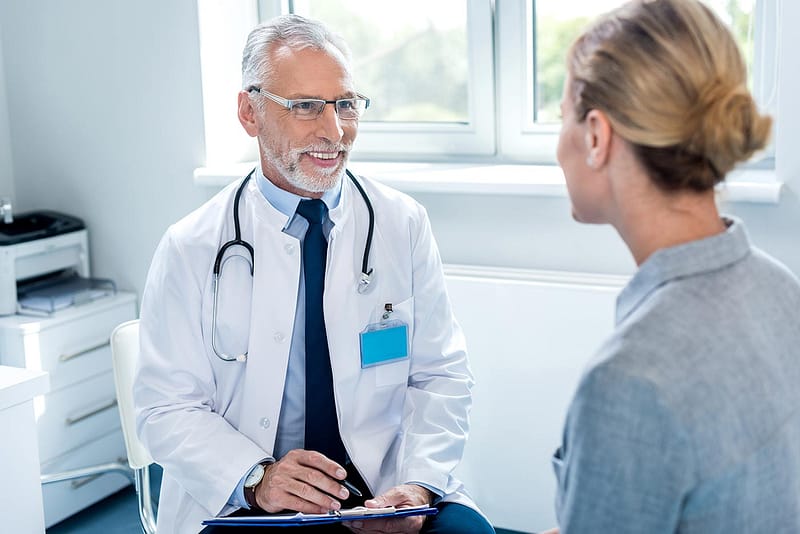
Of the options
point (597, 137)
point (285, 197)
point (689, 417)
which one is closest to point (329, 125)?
point (285, 197)

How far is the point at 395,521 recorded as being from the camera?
1.66 meters

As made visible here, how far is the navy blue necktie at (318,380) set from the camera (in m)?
1.81

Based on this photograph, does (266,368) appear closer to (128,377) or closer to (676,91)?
(128,377)

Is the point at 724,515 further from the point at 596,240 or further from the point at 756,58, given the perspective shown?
the point at 756,58

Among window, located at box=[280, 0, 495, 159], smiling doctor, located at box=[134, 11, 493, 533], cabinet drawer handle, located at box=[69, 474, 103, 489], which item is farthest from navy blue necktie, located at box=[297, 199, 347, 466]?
cabinet drawer handle, located at box=[69, 474, 103, 489]

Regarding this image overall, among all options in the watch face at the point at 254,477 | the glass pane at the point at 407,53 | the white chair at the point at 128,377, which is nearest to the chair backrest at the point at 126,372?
the white chair at the point at 128,377

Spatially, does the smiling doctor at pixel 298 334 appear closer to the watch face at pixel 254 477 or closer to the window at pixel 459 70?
the watch face at pixel 254 477

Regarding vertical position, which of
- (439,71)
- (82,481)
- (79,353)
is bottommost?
(82,481)

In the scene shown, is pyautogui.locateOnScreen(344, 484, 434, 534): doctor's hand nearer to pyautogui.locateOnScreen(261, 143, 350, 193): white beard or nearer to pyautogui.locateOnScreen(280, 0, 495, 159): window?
pyautogui.locateOnScreen(261, 143, 350, 193): white beard

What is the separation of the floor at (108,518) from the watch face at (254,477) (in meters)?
1.24

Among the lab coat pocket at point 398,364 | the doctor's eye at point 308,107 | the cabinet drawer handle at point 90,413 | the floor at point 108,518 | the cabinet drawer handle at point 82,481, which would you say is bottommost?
the floor at point 108,518

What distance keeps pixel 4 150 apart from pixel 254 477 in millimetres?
1952

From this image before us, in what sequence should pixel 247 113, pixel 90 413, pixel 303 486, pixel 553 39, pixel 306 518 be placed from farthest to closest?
pixel 90 413 < pixel 553 39 < pixel 247 113 < pixel 303 486 < pixel 306 518

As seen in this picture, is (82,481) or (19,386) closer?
(19,386)
